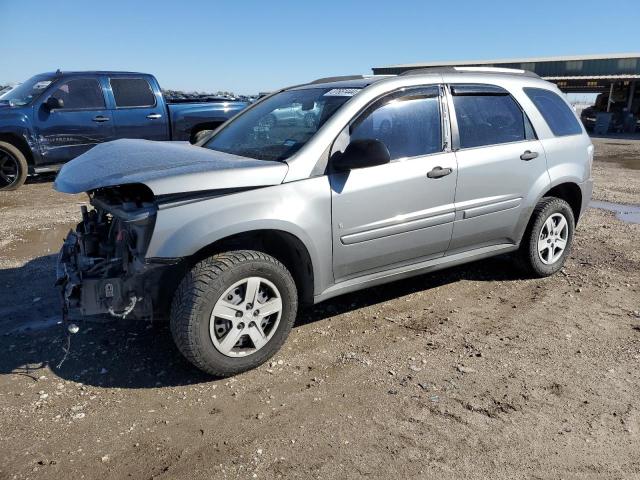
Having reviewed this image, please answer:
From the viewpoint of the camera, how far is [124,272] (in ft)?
10.2

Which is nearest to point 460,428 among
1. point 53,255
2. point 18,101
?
point 53,255

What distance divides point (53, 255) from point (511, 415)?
4.65 metres

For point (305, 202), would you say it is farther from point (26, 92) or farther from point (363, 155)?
point (26, 92)

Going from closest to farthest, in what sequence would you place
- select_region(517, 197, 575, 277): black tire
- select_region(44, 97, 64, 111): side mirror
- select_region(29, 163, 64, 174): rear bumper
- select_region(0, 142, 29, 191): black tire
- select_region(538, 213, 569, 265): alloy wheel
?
1. select_region(517, 197, 575, 277): black tire
2. select_region(538, 213, 569, 265): alloy wheel
3. select_region(0, 142, 29, 191): black tire
4. select_region(44, 97, 64, 111): side mirror
5. select_region(29, 163, 64, 174): rear bumper

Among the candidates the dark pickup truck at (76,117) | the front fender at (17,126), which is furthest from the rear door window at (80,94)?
the front fender at (17,126)

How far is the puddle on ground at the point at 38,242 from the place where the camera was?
18.1 ft

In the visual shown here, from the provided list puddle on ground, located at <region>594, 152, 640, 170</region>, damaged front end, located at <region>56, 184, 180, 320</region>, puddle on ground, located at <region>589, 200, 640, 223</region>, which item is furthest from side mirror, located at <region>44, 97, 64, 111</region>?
puddle on ground, located at <region>594, 152, 640, 170</region>

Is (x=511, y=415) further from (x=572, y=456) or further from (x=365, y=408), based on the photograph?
(x=365, y=408)

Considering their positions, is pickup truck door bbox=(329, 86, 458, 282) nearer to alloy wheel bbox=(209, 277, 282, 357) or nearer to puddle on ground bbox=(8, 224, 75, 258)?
alloy wheel bbox=(209, 277, 282, 357)

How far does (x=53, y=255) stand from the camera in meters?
5.43

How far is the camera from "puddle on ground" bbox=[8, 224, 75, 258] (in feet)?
18.1

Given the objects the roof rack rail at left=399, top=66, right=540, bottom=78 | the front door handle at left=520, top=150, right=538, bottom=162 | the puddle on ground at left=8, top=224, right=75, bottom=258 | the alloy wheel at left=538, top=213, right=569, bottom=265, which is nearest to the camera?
the roof rack rail at left=399, top=66, right=540, bottom=78

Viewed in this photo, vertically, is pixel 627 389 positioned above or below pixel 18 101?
below

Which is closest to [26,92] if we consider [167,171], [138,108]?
[138,108]
